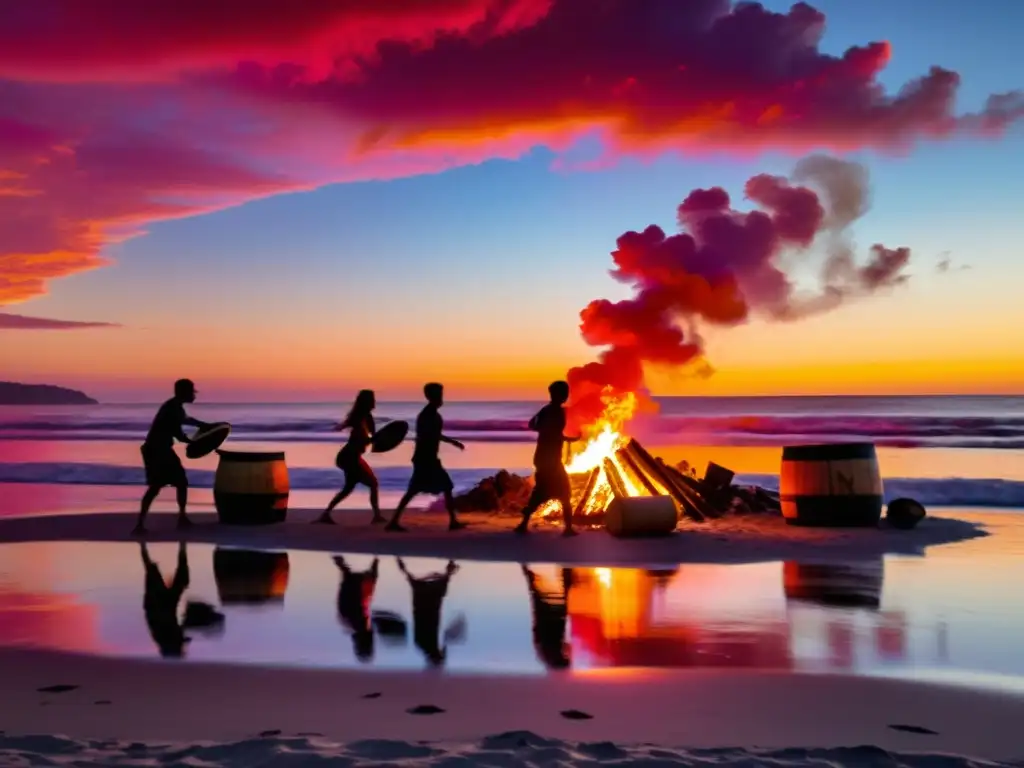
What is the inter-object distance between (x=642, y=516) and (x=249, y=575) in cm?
541

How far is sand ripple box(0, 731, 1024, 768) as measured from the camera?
463cm

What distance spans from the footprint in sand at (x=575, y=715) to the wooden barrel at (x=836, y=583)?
4.18m

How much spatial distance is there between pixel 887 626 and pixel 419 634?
3.55 m

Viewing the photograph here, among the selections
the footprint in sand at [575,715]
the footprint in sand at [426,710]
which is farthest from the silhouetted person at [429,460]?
the footprint in sand at [575,715]

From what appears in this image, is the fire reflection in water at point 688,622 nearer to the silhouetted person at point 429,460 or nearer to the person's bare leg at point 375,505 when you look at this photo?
the silhouetted person at point 429,460

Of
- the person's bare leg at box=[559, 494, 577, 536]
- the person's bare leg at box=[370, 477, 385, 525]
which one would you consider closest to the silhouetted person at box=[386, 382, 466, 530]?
the person's bare leg at box=[370, 477, 385, 525]

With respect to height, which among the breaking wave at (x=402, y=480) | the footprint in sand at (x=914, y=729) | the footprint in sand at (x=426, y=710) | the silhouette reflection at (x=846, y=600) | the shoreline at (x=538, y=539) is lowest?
the footprint in sand at (x=426, y=710)

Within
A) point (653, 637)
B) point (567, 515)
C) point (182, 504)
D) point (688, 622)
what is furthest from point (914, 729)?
point (182, 504)

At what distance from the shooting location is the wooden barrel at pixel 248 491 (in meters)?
15.6

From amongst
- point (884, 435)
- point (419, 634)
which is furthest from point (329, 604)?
point (884, 435)

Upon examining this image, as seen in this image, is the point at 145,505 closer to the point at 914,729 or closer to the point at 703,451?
the point at 914,729

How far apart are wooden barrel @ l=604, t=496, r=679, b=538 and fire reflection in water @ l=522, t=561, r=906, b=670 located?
285 cm

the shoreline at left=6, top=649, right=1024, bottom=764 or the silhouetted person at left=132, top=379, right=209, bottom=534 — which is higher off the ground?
the silhouetted person at left=132, top=379, right=209, bottom=534

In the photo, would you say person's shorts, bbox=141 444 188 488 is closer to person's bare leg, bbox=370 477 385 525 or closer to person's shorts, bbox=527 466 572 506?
person's bare leg, bbox=370 477 385 525
